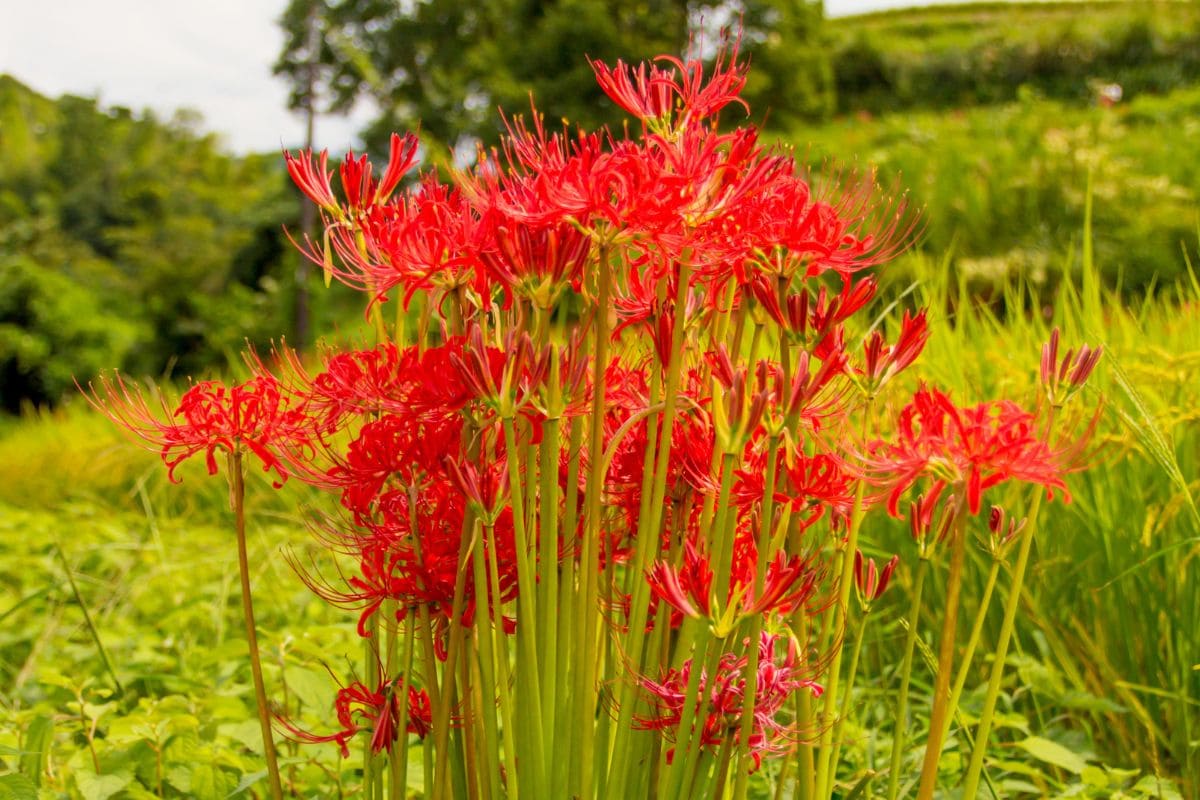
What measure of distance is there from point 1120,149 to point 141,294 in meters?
23.6

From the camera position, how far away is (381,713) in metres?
1.18

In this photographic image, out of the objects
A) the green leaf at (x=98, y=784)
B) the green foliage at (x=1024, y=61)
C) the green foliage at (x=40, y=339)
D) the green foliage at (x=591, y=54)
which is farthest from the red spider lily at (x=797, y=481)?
the green foliage at (x=40, y=339)

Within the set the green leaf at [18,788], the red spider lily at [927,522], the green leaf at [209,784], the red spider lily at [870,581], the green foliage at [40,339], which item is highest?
the red spider lily at [927,522]

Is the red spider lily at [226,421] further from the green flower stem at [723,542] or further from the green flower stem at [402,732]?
the green flower stem at [723,542]

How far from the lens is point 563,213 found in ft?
3.08

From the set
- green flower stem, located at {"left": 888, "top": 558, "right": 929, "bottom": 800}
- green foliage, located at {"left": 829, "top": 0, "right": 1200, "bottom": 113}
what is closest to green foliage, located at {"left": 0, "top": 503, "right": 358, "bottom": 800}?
green flower stem, located at {"left": 888, "top": 558, "right": 929, "bottom": 800}

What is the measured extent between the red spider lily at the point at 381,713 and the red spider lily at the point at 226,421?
0.89 feet

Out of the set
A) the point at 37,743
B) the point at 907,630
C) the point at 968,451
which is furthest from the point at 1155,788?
the point at 37,743

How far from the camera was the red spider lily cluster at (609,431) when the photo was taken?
0.95m

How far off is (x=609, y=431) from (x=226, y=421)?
43 cm

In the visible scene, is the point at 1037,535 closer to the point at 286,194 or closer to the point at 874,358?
the point at 874,358

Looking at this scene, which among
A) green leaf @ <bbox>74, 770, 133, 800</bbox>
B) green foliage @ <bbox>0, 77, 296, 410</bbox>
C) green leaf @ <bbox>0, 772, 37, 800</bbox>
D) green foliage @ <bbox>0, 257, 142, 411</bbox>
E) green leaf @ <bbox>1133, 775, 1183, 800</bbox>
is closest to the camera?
green leaf @ <bbox>0, 772, 37, 800</bbox>

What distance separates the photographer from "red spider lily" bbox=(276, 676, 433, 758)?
1178 mm

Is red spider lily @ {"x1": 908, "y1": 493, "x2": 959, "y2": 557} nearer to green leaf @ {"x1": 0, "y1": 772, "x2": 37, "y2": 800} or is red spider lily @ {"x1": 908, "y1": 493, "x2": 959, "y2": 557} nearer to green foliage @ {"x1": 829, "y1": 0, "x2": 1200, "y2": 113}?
green leaf @ {"x1": 0, "y1": 772, "x2": 37, "y2": 800}
